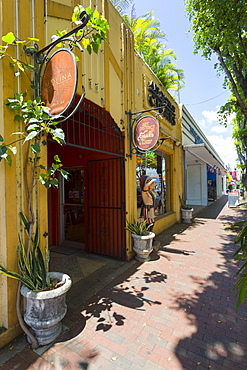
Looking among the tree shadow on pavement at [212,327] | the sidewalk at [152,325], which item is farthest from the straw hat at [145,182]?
the tree shadow on pavement at [212,327]

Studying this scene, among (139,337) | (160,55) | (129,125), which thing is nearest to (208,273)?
(139,337)

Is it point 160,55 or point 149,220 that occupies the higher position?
point 160,55

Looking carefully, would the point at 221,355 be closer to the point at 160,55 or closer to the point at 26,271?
the point at 26,271

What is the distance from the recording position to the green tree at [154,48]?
10.3 meters

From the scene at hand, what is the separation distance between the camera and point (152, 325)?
275 centimetres

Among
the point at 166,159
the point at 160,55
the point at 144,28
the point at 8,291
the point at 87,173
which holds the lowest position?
the point at 8,291

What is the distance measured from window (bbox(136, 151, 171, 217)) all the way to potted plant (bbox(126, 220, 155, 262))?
103 centimetres

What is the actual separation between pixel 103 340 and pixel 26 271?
1319 mm

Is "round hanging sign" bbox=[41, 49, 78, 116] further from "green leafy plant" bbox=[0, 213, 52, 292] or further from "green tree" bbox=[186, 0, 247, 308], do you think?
"green tree" bbox=[186, 0, 247, 308]

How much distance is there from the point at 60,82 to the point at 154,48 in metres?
10.7

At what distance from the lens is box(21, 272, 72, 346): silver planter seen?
231 centimetres

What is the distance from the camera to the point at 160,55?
36.3 feet

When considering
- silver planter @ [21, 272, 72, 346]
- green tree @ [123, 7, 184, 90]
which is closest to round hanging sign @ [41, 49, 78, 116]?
silver planter @ [21, 272, 72, 346]

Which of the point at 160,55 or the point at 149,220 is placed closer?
the point at 149,220
